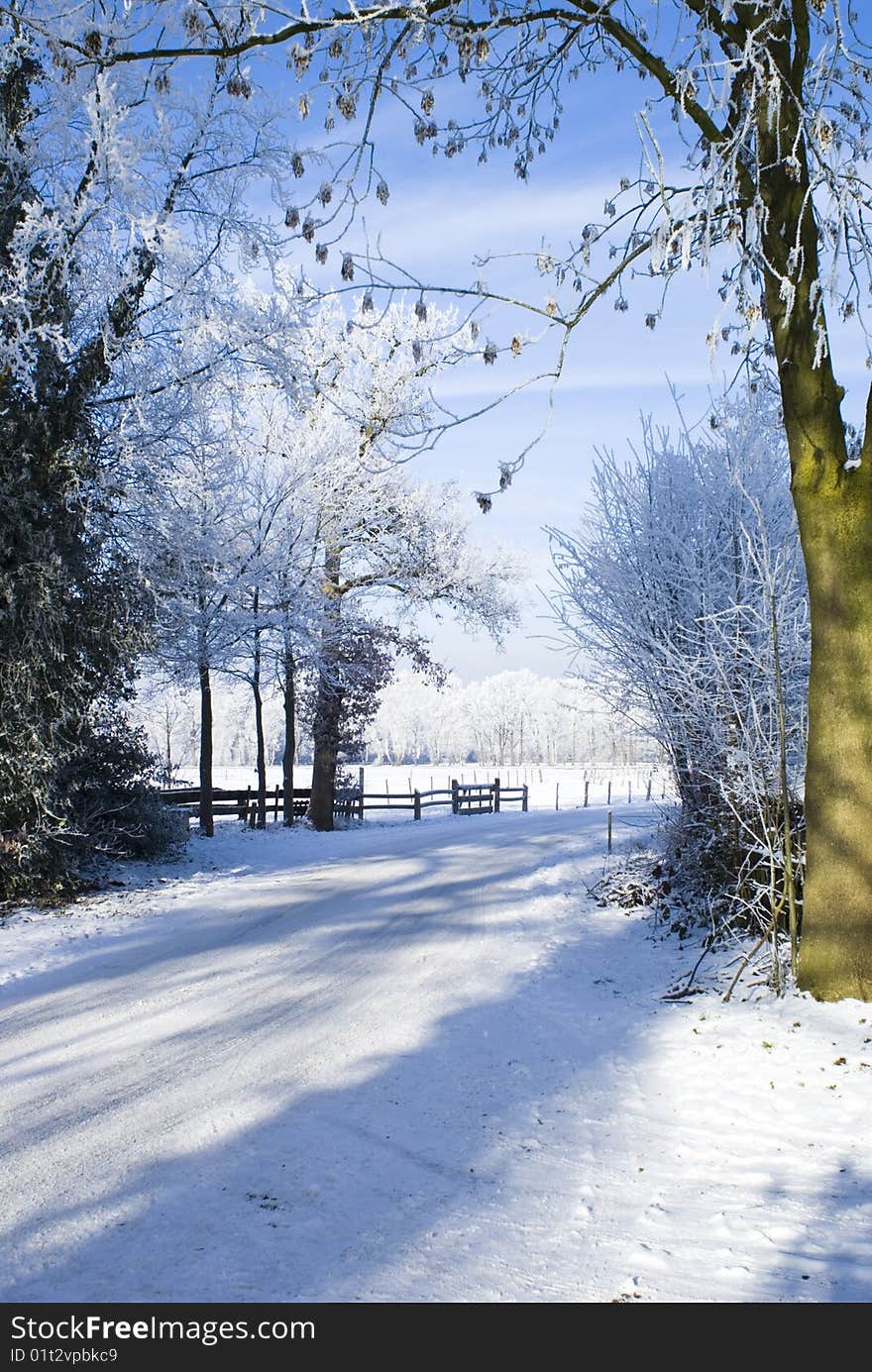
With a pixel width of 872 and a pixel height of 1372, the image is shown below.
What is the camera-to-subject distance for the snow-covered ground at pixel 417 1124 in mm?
3447

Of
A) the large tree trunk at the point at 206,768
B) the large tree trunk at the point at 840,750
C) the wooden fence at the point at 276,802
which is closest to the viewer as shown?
the large tree trunk at the point at 840,750

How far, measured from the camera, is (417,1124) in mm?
4906

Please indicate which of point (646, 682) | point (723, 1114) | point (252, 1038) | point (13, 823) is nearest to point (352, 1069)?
point (252, 1038)

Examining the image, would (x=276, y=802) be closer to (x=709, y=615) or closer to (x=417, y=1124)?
(x=709, y=615)

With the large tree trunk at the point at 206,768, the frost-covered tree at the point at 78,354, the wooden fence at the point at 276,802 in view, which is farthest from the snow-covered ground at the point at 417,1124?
the wooden fence at the point at 276,802

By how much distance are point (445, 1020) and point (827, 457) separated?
4808 mm

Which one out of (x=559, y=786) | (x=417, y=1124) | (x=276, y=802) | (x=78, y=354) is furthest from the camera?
(x=559, y=786)

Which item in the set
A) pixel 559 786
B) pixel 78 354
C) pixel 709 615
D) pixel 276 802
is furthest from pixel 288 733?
pixel 559 786

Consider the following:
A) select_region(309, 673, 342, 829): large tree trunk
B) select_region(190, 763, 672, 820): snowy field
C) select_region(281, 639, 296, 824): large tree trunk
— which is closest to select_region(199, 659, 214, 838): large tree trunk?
select_region(190, 763, 672, 820): snowy field

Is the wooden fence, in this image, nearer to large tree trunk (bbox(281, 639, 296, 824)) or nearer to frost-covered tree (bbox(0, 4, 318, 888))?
large tree trunk (bbox(281, 639, 296, 824))

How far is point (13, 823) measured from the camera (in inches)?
459

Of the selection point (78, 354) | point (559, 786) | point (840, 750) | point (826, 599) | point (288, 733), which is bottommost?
point (559, 786)

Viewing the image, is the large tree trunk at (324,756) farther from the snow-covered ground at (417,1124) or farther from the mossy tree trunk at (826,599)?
the mossy tree trunk at (826,599)
